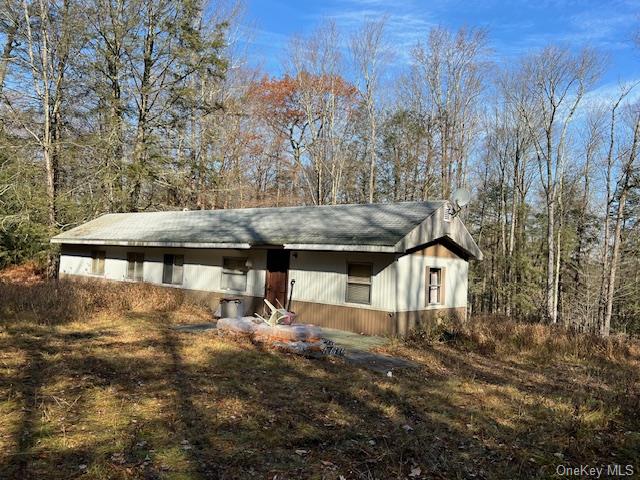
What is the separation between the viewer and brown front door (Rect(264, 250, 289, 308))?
577 inches

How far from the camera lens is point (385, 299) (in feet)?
40.9

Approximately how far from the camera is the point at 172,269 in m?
17.7

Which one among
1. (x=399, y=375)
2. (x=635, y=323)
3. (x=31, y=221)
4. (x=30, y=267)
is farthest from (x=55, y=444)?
(x=635, y=323)

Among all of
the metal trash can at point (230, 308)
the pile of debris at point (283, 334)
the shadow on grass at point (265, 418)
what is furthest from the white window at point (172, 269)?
the shadow on grass at point (265, 418)

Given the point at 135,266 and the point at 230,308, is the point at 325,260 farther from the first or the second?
the point at 135,266

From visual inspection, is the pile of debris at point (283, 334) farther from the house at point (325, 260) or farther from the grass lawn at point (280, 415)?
the house at point (325, 260)

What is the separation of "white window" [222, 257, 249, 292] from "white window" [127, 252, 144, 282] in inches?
180

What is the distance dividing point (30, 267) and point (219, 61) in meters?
→ 15.3

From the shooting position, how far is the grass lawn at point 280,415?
4312 mm

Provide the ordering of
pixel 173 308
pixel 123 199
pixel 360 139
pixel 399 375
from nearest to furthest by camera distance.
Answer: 1. pixel 399 375
2. pixel 173 308
3. pixel 123 199
4. pixel 360 139

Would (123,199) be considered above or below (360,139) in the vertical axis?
below

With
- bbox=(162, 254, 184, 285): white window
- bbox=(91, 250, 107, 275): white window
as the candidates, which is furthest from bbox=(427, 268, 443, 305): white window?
bbox=(91, 250, 107, 275): white window

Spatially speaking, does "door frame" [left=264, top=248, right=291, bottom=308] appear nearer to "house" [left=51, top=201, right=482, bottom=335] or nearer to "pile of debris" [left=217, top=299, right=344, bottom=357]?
"house" [left=51, top=201, right=482, bottom=335]

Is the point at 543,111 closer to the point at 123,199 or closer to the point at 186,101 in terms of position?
the point at 186,101
